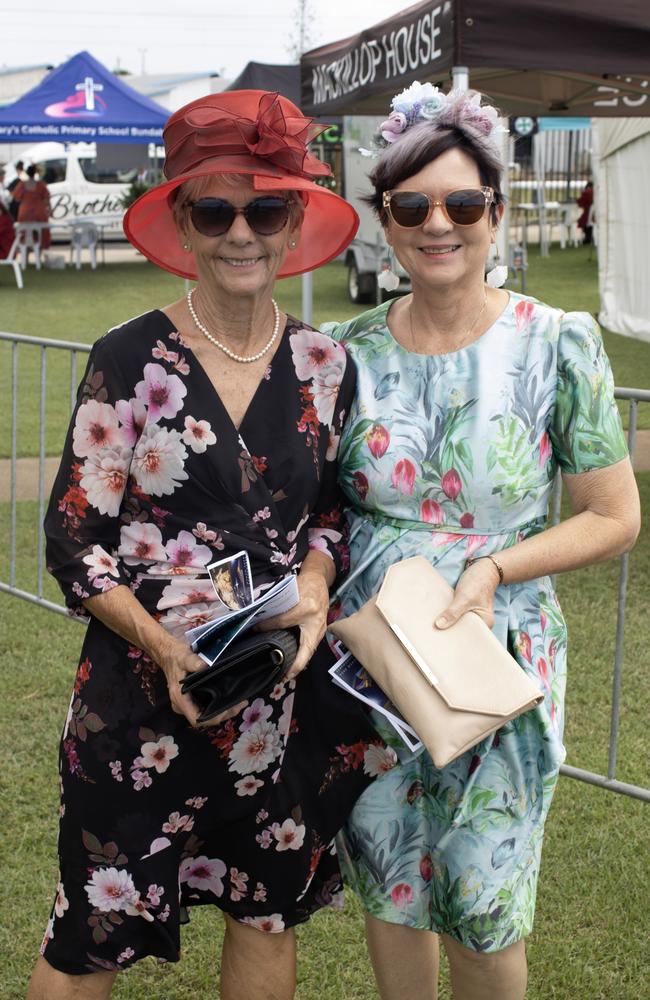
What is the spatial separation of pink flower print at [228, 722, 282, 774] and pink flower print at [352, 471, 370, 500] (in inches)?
19.1

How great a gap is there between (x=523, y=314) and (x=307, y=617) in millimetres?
731

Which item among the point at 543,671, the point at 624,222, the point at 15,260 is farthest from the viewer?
the point at 15,260

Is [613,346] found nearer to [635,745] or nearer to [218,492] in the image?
[635,745]

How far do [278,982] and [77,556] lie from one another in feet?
3.25

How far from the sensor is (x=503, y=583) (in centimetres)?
229

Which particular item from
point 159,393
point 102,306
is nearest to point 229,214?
point 159,393

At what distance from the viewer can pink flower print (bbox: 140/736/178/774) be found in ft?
7.39

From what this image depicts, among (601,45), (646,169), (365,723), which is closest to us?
(365,723)

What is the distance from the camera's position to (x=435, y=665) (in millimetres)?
2182

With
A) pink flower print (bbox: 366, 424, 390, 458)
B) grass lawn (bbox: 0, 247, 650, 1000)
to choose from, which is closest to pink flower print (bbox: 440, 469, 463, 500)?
pink flower print (bbox: 366, 424, 390, 458)

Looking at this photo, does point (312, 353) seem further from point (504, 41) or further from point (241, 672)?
point (504, 41)

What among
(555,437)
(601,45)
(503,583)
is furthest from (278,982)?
(601,45)

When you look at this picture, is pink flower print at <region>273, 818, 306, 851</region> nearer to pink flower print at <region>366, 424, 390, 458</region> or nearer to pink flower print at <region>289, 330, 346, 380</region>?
pink flower print at <region>366, 424, 390, 458</region>

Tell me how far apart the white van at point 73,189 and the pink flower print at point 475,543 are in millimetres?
25661
